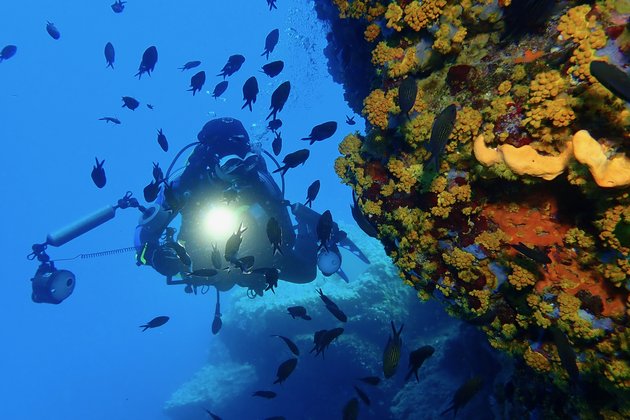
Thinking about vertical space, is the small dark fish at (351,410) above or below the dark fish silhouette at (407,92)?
below

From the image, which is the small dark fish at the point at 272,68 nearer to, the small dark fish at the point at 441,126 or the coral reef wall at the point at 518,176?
the coral reef wall at the point at 518,176

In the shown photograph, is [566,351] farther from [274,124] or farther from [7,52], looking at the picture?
[7,52]

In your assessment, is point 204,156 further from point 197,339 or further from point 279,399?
point 197,339

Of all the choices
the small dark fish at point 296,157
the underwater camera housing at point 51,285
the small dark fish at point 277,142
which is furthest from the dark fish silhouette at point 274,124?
the underwater camera housing at point 51,285

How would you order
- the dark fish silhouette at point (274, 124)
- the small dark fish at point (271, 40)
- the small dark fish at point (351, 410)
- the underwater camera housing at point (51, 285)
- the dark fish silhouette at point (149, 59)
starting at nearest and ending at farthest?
1. the small dark fish at point (351, 410)
2. the dark fish silhouette at point (274, 124)
3. the dark fish silhouette at point (149, 59)
4. the small dark fish at point (271, 40)
5. the underwater camera housing at point (51, 285)

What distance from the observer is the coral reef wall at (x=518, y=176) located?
1948 mm

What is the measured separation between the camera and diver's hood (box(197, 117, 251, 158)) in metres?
7.79

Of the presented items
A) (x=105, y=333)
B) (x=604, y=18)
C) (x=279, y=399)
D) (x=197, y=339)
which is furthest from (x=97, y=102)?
(x=604, y=18)

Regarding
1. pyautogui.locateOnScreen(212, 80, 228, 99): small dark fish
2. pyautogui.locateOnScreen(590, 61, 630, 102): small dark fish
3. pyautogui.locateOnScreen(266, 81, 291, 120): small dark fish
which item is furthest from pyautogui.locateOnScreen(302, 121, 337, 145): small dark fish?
pyautogui.locateOnScreen(212, 80, 228, 99): small dark fish

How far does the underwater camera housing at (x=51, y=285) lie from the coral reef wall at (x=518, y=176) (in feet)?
25.8

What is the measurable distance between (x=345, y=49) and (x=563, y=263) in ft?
12.4

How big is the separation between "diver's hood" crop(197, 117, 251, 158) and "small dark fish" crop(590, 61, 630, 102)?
734 centimetres

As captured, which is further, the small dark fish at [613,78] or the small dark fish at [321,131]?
the small dark fish at [321,131]

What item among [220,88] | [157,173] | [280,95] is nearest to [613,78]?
[280,95]
